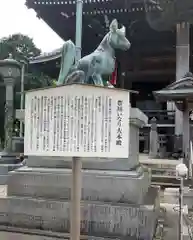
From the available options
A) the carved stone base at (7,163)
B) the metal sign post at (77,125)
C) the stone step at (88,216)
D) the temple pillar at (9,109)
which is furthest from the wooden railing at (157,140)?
the metal sign post at (77,125)

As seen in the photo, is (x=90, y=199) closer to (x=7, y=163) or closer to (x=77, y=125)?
(x=77, y=125)

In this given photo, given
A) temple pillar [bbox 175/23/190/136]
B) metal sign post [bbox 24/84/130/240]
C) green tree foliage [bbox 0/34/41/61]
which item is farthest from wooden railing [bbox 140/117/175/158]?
green tree foliage [bbox 0/34/41/61]

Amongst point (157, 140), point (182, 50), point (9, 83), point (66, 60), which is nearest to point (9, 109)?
point (9, 83)

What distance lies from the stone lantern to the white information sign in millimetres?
6661

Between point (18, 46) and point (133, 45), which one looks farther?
point (18, 46)

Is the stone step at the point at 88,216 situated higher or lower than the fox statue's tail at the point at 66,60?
lower

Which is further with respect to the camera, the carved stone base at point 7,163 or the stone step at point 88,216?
the carved stone base at point 7,163

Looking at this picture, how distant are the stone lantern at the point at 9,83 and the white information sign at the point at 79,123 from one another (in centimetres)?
666

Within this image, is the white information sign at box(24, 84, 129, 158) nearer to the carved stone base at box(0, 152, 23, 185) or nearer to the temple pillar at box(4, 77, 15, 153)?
the carved stone base at box(0, 152, 23, 185)

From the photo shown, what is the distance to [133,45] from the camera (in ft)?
48.0

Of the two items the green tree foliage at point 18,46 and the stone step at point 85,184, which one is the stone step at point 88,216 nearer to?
the stone step at point 85,184

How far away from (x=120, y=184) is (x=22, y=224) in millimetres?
1229

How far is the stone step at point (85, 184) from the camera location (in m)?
3.46

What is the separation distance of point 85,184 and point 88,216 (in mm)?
354
